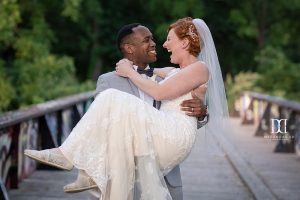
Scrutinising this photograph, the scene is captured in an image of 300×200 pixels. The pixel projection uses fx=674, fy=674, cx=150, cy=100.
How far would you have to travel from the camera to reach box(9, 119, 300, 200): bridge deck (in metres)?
7.27

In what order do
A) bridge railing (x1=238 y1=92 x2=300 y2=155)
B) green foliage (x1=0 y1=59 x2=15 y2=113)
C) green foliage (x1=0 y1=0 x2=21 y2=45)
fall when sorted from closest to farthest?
bridge railing (x1=238 y1=92 x2=300 y2=155) → green foliage (x1=0 y1=59 x2=15 y2=113) → green foliage (x1=0 y1=0 x2=21 y2=45)

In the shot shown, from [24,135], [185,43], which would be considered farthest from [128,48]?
[24,135]

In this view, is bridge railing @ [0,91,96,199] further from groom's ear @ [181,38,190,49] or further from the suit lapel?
groom's ear @ [181,38,190,49]

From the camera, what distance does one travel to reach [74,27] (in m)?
36.4

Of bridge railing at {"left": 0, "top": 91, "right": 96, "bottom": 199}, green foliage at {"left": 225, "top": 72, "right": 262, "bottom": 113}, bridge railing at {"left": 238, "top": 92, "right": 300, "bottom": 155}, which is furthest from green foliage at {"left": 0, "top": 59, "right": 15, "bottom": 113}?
green foliage at {"left": 225, "top": 72, "right": 262, "bottom": 113}

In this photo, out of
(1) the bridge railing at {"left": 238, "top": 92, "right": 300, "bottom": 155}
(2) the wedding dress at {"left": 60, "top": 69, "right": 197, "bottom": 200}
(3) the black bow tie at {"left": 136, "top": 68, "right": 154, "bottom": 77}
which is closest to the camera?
(2) the wedding dress at {"left": 60, "top": 69, "right": 197, "bottom": 200}

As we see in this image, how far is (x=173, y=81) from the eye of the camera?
3992 millimetres

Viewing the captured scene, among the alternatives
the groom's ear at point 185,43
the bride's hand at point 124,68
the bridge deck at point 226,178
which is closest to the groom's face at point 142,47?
the bride's hand at point 124,68

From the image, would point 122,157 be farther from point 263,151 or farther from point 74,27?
point 74,27

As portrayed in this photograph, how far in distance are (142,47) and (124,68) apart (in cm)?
30

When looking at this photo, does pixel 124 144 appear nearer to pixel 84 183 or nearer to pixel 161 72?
pixel 84 183

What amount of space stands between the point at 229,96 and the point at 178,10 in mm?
11903

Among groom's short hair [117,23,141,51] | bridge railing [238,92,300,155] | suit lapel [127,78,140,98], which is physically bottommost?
bridge railing [238,92,300,155]

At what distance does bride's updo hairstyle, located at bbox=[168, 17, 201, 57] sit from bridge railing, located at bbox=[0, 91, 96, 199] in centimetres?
265
